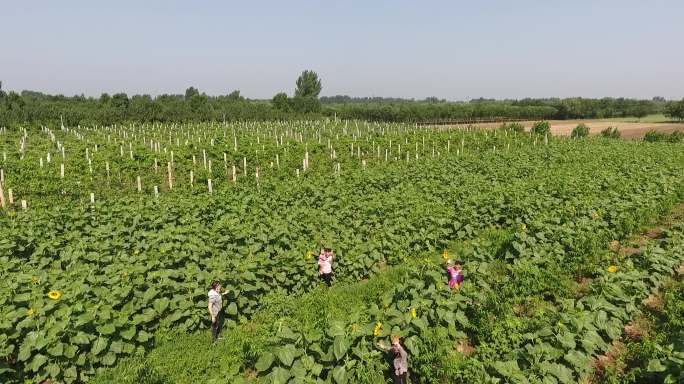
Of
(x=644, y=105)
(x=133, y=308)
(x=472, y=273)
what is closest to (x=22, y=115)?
(x=133, y=308)

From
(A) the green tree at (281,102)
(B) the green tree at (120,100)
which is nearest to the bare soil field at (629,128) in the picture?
(A) the green tree at (281,102)

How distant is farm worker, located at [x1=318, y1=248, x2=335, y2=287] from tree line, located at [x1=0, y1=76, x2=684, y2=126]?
44.0 meters

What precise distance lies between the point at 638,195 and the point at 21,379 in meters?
17.4

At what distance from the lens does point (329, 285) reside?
10023 mm

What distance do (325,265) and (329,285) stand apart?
1.76 ft

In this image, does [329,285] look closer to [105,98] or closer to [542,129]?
[542,129]

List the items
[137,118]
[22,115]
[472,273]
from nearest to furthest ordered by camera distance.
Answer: [472,273] → [22,115] → [137,118]

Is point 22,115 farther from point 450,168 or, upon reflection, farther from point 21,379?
point 21,379

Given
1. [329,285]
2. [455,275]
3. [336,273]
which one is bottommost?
[329,285]

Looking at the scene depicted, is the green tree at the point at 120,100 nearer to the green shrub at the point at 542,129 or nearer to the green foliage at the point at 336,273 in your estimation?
the green foliage at the point at 336,273

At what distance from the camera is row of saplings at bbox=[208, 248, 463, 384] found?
6.01 meters

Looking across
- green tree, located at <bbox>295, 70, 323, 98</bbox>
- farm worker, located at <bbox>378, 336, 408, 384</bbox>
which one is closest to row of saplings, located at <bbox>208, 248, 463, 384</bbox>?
farm worker, located at <bbox>378, 336, 408, 384</bbox>

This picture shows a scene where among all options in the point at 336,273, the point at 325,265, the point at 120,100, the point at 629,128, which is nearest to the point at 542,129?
the point at 629,128

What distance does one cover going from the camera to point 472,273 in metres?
Result: 9.04
